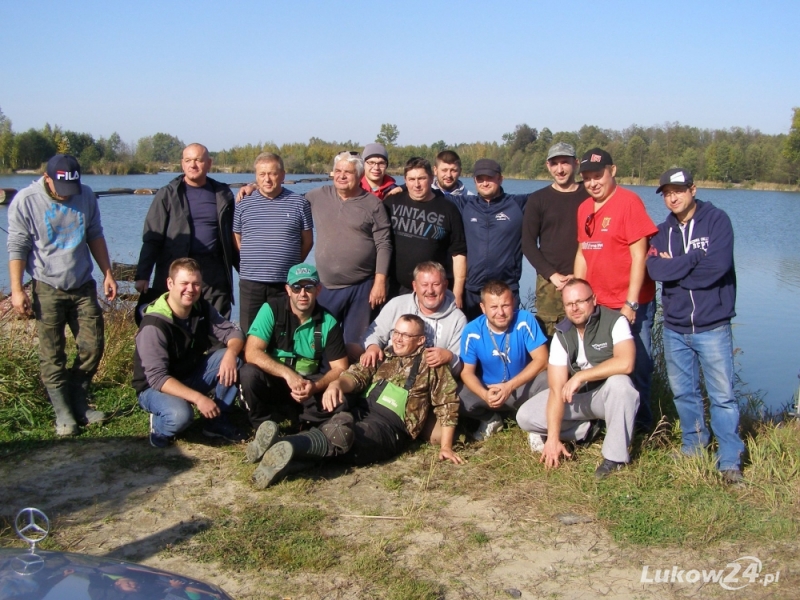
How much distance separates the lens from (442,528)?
3.88m

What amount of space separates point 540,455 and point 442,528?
1181mm

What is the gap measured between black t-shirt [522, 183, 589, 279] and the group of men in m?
0.02

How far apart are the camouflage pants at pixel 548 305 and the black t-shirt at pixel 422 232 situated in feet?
2.33

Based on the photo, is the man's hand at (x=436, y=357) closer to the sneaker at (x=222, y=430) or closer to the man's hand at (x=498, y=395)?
the man's hand at (x=498, y=395)

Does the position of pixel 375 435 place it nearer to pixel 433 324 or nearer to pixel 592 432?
pixel 433 324

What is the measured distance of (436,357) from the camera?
4.95 metres

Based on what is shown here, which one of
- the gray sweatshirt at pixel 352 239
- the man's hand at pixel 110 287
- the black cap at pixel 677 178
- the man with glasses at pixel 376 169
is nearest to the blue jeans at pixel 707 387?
the black cap at pixel 677 178

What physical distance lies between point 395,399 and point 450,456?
546 mm

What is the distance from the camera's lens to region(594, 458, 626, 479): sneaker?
174 inches

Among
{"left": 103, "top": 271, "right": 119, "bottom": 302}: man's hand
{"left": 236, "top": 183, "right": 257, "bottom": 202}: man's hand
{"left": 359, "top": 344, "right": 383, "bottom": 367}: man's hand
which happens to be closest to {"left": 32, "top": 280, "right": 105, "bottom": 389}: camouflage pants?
{"left": 103, "top": 271, "right": 119, "bottom": 302}: man's hand

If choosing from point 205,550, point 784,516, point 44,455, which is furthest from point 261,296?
point 784,516

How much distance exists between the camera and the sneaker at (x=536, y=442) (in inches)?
192

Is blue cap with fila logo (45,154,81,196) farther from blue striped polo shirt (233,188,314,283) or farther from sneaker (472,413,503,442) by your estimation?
sneaker (472,413,503,442)

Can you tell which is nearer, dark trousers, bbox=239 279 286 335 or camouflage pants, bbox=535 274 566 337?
dark trousers, bbox=239 279 286 335
